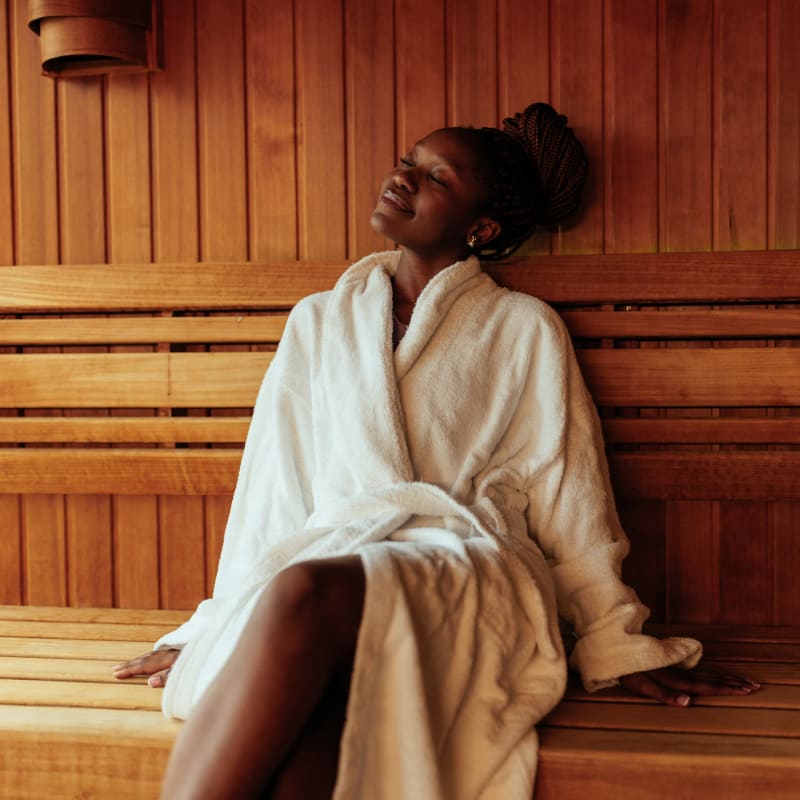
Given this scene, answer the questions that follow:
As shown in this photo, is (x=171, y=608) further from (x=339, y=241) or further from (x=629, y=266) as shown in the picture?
(x=629, y=266)

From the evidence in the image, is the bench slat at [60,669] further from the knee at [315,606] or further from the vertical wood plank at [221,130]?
the vertical wood plank at [221,130]

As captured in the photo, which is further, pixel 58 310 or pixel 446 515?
pixel 58 310

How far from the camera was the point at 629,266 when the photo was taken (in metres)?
1.97

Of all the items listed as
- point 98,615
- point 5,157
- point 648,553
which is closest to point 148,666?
point 98,615

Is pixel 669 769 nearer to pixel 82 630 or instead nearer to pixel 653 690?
pixel 653 690

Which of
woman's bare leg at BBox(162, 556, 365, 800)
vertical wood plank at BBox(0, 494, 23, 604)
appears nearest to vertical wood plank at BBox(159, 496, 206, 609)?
vertical wood plank at BBox(0, 494, 23, 604)

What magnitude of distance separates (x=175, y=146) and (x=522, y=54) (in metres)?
0.82

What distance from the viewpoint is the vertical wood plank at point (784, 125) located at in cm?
193

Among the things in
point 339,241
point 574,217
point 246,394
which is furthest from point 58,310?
point 574,217

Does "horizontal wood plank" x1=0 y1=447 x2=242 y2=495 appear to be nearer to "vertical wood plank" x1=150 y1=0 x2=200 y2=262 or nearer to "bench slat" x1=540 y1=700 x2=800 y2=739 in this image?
"vertical wood plank" x1=150 y1=0 x2=200 y2=262

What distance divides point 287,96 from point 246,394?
0.69 m

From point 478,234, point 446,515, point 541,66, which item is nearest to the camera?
point 446,515

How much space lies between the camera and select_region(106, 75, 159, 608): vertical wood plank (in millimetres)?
2139

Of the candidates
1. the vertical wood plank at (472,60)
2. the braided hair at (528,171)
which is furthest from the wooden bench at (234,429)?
the vertical wood plank at (472,60)
